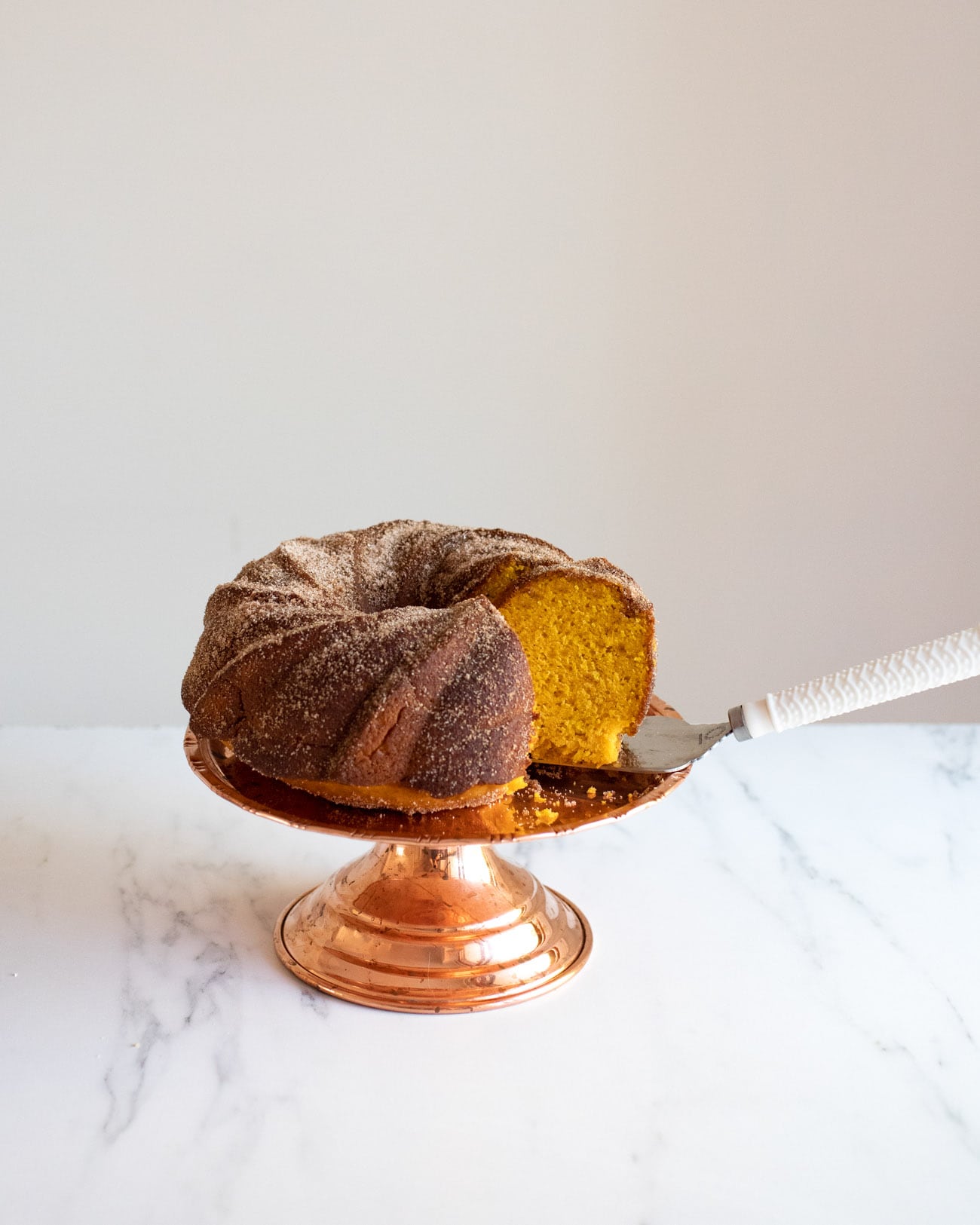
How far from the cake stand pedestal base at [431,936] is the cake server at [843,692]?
0.21 meters

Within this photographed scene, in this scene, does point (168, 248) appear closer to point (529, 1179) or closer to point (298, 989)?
point (298, 989)

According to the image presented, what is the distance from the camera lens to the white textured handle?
1.36 m

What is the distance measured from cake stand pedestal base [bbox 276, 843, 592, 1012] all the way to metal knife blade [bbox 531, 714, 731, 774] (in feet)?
0.65

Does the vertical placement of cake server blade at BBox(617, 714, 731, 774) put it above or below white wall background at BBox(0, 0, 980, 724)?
below

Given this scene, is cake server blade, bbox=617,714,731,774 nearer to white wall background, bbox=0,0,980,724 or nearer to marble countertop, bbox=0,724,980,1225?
marble countertop, bbox=0,724,980,1225

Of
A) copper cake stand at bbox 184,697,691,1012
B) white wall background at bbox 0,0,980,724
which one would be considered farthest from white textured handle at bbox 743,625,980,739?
white wall background at bbox 0,0,980,724

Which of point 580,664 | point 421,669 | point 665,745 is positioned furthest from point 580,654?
point 421,669

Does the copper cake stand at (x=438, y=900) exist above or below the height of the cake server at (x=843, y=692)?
below

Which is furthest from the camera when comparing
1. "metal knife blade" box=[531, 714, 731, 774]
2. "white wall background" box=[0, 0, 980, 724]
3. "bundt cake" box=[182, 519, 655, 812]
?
"white wall background" box=[0, 0, 980, 724]

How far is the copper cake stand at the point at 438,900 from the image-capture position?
135 centimetres

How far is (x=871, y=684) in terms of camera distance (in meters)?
1.40

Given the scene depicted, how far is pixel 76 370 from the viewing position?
2635 mm

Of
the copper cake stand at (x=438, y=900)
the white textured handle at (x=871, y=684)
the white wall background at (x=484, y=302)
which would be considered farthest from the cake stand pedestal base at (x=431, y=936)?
the white wall background at (x=484, y=302)

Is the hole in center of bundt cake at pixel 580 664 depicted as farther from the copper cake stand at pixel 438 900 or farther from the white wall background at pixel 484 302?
the white wall background at pixel 484 302
